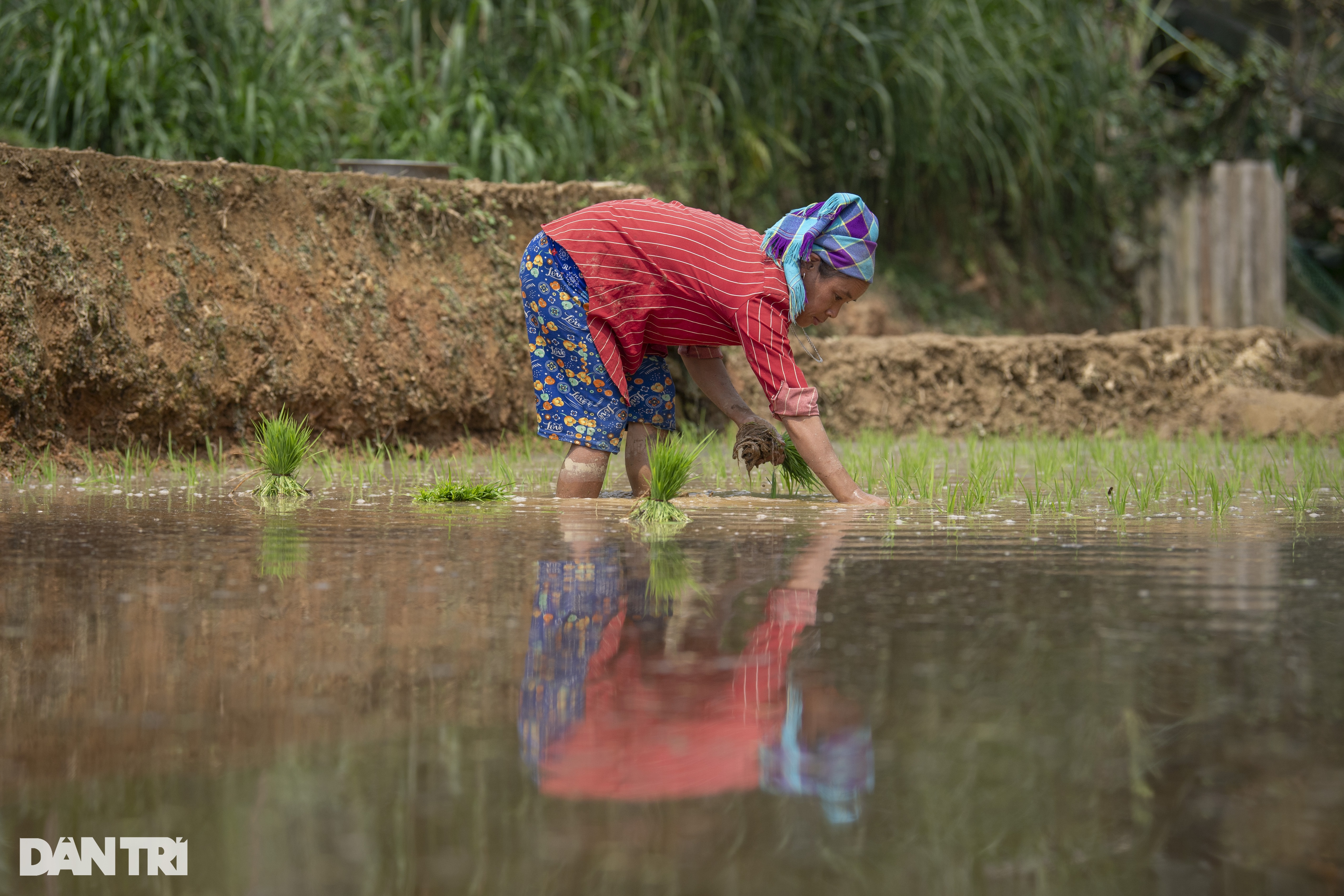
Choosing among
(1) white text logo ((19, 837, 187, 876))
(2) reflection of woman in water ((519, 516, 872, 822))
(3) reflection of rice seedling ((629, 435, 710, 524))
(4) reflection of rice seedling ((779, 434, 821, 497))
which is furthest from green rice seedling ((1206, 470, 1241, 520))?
(1) white text logo ((19, 837, 187, 876))

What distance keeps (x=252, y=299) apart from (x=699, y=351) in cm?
254

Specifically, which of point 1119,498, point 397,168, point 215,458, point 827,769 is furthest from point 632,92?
point 827,769

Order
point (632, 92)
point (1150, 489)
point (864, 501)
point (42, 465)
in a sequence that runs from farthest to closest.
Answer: point (632, 92), point (42, 465), point (1150, 489), point (864, 501)

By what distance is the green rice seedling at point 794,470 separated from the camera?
172 inches

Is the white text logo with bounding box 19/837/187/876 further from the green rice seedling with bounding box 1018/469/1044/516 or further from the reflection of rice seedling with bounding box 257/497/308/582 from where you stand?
the green rice seedling with bounding box 1018/469/1044/516

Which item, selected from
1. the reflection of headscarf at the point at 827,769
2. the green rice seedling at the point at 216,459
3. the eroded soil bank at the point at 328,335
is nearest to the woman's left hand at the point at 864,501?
the reflection of headscarf at the point at 827,769

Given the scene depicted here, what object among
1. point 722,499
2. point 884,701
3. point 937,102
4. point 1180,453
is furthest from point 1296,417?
point 884,701

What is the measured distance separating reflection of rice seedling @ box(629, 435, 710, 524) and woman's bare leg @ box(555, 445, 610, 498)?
0.52 metres

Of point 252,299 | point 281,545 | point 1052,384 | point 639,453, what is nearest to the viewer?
point 281,545

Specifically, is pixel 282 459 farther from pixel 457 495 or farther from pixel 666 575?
pixel 666 575

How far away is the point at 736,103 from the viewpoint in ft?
29.9

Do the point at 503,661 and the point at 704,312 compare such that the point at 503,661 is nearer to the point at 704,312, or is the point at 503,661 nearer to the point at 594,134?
the point at 704,312

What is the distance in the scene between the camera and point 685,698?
5.70 feet

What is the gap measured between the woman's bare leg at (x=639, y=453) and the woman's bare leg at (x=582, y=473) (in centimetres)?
18
